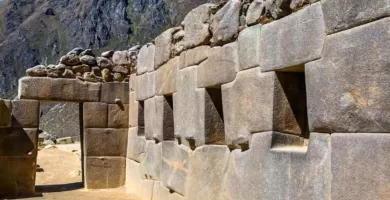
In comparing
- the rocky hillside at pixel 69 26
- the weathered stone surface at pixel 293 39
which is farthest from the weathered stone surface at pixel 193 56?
the rocky hillside at pixel 69 26

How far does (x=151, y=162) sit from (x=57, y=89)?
2878 mm

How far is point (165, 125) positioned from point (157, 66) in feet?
3.31

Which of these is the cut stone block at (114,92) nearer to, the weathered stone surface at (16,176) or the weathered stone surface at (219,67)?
the weathered stone surface at (16,176)

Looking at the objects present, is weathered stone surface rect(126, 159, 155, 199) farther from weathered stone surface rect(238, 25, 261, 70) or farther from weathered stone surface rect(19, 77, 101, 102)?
weathered stone surface rect(238, 25, 261, 70)

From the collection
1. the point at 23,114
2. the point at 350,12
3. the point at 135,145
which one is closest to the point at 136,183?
the point at 135,145

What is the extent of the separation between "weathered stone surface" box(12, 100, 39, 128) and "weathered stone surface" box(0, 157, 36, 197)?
2.07ft

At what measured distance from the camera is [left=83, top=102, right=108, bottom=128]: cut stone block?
10.2 meters

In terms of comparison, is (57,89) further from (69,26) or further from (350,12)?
(69,26)

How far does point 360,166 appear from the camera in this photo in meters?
3.20

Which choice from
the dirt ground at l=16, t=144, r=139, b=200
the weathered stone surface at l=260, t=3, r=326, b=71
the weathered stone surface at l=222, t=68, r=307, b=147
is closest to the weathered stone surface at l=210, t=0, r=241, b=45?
the weathered stone surface at l=222, t=68, r=307, b=147

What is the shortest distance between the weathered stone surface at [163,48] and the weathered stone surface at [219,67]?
1412mm

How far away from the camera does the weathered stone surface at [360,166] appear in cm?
303

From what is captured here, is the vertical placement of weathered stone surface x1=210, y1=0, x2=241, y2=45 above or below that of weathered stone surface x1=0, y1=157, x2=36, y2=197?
above

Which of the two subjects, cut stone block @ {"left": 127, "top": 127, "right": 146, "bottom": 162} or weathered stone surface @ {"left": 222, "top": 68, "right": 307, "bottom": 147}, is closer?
weathered stone surface @ {"left": 222, "top": 68, "right": 307, "bottom": 147}
